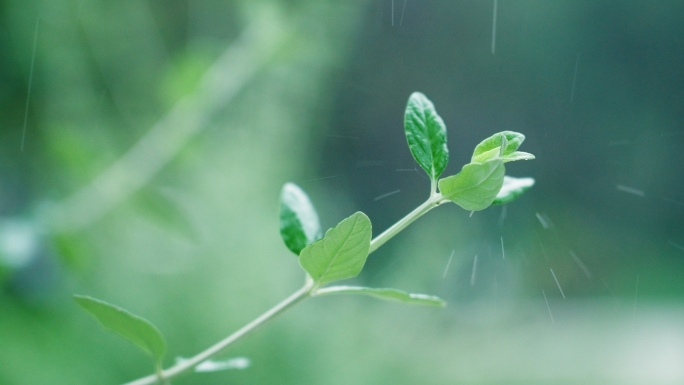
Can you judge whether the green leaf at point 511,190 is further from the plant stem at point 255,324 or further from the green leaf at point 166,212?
the green leaf at point 166,212

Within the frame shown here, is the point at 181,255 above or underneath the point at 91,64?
underneath

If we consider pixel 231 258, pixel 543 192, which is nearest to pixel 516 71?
pixel 543 192

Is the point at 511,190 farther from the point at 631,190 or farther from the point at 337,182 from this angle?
the point at 631,190

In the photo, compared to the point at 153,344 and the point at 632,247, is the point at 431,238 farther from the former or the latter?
the point at 153,344

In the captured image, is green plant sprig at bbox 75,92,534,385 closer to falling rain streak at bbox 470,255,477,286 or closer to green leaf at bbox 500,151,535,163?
green leaf at bbox 500,151,535,163

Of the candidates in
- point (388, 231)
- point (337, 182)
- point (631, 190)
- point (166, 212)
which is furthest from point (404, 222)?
point (631, 190)

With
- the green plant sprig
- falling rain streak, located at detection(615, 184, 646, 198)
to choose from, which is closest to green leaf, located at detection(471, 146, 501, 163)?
the green plant sprig
